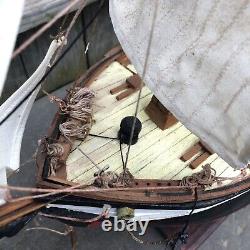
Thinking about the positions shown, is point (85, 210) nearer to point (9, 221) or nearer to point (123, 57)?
point (9, 221)

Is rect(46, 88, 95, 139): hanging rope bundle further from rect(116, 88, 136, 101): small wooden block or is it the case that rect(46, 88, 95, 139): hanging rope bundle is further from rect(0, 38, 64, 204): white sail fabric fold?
rect(0, 38, 64, 204): white sail fabric fold

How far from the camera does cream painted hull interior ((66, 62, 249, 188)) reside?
2.45 metres

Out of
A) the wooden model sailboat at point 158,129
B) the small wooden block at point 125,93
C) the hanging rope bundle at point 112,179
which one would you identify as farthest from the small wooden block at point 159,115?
the hanging rope bundle at point 112,179

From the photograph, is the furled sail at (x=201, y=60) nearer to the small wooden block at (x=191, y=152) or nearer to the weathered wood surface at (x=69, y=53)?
the small wooden block at (x=191, y=152)

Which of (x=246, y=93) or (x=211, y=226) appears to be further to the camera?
(x=211, y=226)

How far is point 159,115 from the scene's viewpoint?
105 inches

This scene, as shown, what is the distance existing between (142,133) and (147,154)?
18 cm

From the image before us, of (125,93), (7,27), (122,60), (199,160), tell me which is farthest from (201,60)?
(122,60)

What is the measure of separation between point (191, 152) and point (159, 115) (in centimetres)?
34

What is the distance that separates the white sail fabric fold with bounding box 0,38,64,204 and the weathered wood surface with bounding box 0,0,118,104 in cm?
134

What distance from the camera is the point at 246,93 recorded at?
190 cm

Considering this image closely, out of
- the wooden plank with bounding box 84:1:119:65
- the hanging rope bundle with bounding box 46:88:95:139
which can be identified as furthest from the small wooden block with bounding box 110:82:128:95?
the wooden plank with bounding box 84:1:119:65

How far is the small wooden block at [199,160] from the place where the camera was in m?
2.51

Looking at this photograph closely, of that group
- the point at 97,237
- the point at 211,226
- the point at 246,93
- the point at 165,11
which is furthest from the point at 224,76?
the point at 97,237
